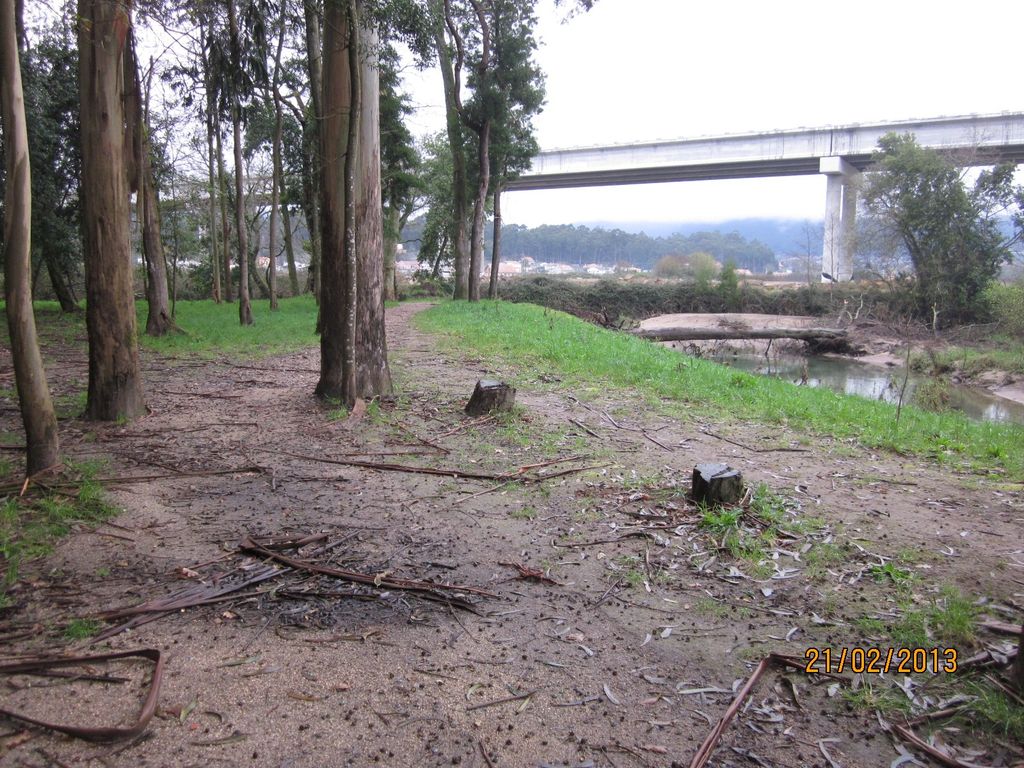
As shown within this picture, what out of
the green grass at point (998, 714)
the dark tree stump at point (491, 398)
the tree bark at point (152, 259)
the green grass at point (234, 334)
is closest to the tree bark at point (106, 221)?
the dark tree stump at point (491, 398)

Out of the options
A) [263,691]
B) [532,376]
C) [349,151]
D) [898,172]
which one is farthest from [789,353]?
[263,691]

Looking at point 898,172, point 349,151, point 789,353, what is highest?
point 898,172

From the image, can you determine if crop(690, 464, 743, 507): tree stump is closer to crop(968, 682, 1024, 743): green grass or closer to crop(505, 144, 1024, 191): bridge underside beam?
crop(968, 682, 1024, 743): green grass

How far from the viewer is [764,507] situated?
534cm

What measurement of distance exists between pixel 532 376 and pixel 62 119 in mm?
17857

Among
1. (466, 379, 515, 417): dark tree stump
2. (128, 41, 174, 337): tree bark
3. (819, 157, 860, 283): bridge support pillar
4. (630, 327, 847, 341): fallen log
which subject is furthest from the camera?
(819, 157, 860, 283): bridge support pillar

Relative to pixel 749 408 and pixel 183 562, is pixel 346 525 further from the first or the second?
pixel 749 408

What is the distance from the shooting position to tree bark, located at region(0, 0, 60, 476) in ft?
15.0

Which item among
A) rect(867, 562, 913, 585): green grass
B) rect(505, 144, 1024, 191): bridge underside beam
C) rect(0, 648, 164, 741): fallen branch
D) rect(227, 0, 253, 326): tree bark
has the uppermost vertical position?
rect(505, 144, 1024, 191): bridge underside beam

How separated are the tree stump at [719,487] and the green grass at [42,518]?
4389mm

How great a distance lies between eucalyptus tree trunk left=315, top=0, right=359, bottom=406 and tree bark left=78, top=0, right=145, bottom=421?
2117 mm

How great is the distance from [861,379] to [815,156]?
2013 cm

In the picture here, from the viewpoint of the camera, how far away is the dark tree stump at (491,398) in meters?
8.27

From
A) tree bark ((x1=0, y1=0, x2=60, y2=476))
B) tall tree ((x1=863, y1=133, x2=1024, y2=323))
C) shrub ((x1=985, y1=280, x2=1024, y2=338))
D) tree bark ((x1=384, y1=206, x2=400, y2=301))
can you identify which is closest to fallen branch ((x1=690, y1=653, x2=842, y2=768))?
tree bark ((x1=0, y1=0, x2=60, y2=476))
